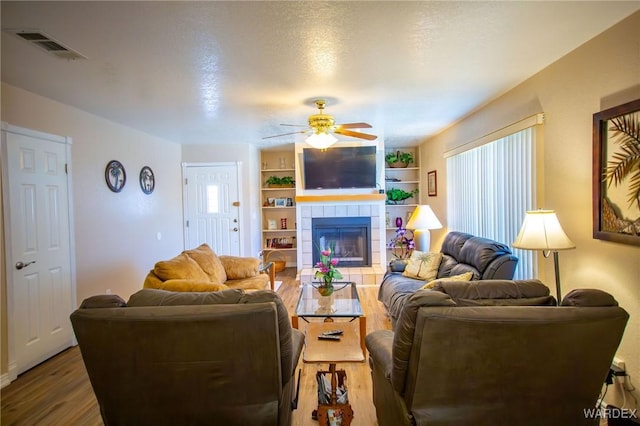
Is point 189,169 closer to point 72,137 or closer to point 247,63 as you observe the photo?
point 72,137

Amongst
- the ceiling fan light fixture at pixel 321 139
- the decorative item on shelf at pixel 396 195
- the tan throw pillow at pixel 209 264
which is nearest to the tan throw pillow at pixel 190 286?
the tan throw pillow at pixel 209 264

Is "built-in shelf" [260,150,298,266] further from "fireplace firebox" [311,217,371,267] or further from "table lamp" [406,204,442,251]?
"table lamp" [406,204,442,251]

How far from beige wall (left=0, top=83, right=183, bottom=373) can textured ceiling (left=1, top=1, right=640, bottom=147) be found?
208mm

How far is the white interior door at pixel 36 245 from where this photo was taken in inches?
113

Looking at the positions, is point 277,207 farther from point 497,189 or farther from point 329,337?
point 329,337

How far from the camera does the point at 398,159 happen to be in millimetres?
6984

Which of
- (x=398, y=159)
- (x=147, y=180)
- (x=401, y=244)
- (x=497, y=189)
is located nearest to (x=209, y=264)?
(x=147, y=180)

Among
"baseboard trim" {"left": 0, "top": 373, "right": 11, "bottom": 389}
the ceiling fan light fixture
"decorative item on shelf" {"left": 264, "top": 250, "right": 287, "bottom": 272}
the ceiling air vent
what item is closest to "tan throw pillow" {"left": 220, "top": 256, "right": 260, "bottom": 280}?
the ceiling fan light fixture

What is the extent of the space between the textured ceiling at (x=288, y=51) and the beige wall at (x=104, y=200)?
8.2 inches

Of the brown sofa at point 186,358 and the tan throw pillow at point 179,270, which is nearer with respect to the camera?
the brown sofa at point 186,358

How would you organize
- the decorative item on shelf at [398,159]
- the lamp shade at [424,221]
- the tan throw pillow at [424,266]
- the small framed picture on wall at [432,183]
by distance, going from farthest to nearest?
the decorative item on shelf at [398,159] → the small framed picture on wall at [432,183] → the lamp shade at [424,221] → the tan throw pillow at [424,266]

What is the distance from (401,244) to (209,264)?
3747mm

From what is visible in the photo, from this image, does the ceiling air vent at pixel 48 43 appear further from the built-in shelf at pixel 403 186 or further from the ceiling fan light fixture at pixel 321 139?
the built-in shelf at pixel 403 186

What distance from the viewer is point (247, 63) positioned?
2.54 m
